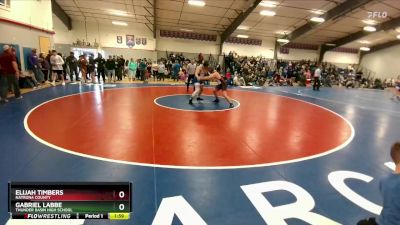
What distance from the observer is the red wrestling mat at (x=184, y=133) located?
505 centimetres

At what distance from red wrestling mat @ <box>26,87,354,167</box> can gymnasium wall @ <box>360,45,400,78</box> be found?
26.9m

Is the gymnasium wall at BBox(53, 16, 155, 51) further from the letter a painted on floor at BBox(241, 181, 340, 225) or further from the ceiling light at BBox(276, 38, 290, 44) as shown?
the letter a painted on floor at BBox(241, 181, 340, 225)

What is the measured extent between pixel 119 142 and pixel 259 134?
3.50m

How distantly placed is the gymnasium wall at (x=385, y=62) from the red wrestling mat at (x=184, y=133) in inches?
1058

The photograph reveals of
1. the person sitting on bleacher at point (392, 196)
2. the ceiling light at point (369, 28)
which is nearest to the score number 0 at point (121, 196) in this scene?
the person sitting on bleacher at point (392, 196)

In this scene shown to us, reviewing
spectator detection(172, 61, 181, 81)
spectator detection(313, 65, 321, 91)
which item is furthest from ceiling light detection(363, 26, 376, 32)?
spectator detection(172, 61, 181, 81)

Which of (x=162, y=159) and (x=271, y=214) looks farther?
(x=162, y=159)

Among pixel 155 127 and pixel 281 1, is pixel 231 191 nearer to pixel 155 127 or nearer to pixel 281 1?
pixel 155 127

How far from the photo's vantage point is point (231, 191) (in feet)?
12.4

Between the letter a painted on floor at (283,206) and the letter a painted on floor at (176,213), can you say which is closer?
the letter a painted on floor at (176,213)

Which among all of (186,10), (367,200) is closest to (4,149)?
(367,200)

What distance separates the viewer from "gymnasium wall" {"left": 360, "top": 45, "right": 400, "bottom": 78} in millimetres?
29219

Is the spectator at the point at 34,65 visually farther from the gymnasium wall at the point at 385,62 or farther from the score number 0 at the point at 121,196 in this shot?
the gymnasium wall at the point at 385,62
